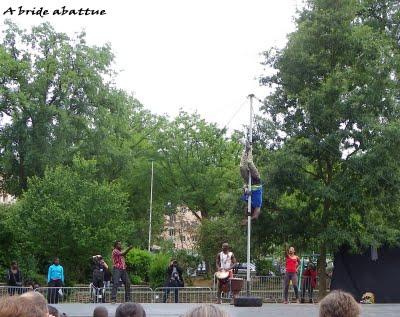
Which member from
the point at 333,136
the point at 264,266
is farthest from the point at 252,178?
the point at 264,266

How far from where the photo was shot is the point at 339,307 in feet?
14.5

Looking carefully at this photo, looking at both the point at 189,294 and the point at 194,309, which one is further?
the point at 189,294

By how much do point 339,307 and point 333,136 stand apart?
21.8 meters

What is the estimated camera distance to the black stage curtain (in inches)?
995

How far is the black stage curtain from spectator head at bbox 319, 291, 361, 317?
21785 mm

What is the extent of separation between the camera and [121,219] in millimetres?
37406

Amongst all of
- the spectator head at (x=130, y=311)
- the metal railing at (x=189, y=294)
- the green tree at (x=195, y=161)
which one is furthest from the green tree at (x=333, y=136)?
the green tree at (x=195, y=161)

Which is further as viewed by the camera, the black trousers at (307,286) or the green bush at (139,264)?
the green bush at (139,264)

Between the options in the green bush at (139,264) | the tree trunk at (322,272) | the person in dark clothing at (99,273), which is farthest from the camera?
the green bush at (139,264)

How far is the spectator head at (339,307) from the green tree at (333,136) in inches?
820

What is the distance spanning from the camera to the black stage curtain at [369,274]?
25.3 m

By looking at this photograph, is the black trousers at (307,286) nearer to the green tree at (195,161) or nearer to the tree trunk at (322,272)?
the tree trunk at (322,272)

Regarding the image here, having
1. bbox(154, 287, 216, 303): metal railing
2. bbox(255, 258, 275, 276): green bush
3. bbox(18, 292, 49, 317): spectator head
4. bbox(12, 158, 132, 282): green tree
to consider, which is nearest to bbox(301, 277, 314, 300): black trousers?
bbox(154, 287, 216, 303): metal railing

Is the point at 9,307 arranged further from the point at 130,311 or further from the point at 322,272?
→ the point at 322,272
